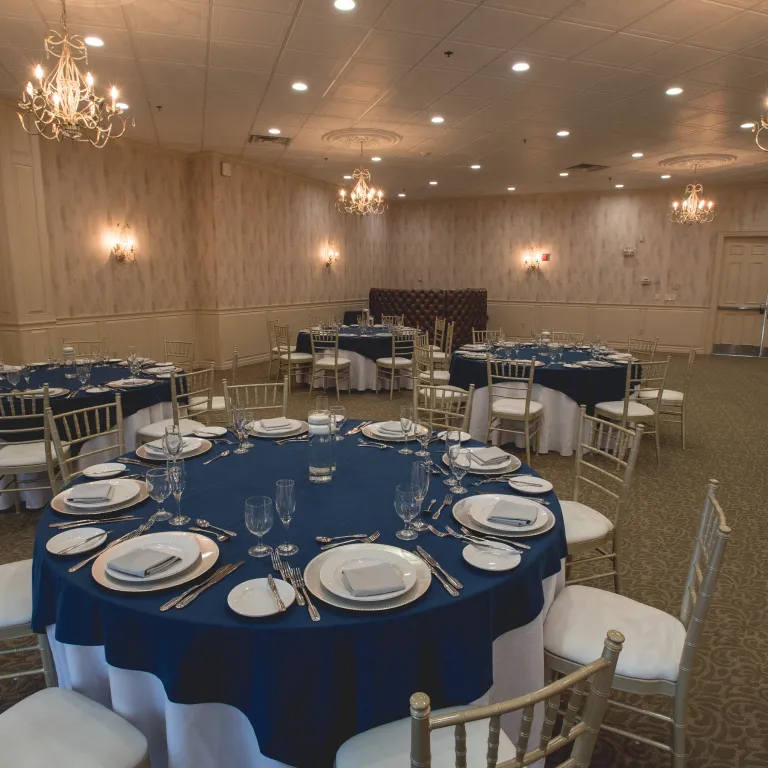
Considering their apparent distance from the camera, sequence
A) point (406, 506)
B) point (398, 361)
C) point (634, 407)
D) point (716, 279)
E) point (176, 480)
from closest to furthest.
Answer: point (406, 506) → point (176, 480) → point (634, 407) → point (398, 361) → point (716, 279)

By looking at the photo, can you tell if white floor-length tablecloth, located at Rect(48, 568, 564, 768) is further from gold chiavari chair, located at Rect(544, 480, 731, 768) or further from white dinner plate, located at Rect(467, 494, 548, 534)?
white dinner plate, located at Rect(467, 494, 548, 534)

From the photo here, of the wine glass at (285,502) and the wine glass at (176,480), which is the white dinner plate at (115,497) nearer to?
the wine glass at (176,480)

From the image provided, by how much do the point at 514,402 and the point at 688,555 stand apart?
7.13 feet

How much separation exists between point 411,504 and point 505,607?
0.43 metres

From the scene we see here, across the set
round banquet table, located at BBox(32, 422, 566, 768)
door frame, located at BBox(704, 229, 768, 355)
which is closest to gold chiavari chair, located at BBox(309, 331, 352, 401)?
round banquet table, located at BBox(32, 422, 566, 768)

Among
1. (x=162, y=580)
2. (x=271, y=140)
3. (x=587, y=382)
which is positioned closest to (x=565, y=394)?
(x=587, y=382)

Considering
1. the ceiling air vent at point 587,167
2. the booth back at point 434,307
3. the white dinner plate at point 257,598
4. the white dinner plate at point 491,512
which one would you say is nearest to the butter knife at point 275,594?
the white dinner plate at point 257,598

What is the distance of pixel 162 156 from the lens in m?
9.25

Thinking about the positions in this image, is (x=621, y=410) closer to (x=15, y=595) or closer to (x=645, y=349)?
(x=645, y=349)

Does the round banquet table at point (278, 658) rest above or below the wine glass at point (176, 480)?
below

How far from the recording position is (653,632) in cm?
188

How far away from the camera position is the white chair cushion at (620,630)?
69.2 inches

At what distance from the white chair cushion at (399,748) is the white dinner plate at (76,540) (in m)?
1.00

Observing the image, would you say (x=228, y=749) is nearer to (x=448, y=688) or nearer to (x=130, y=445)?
(x=448, y=688)
